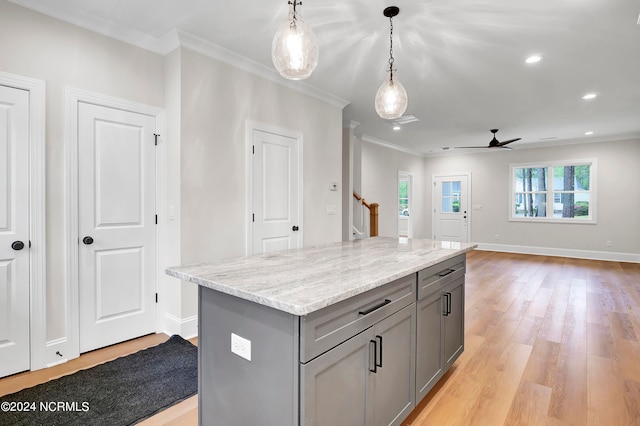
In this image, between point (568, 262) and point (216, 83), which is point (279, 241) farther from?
point (568, 262)

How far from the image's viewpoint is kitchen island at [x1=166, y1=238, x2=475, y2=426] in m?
1.14

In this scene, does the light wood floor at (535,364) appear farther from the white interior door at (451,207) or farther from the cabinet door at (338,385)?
the white interior door at (451,207)

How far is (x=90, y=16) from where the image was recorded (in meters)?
2.49

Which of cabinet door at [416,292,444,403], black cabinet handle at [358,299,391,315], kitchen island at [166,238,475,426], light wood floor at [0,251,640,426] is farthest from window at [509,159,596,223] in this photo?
black cabinet handle at [358,299,391,315]

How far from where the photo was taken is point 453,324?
2.29m

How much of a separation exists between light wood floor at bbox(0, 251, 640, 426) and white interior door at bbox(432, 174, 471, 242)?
Answer: 13.8ft

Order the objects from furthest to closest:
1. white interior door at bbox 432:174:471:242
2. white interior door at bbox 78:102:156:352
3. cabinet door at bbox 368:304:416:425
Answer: white interior door at bbox 432:174:471:242, white interior door at bbox 78:102:156:352, cabinet door at bbox 368:304:416:425

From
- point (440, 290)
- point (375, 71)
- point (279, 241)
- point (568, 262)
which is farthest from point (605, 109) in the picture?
point (279, 241)

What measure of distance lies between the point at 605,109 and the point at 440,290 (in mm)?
4989

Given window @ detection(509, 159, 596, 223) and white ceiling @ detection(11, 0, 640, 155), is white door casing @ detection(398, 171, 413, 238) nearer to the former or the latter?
window @ detection(509, 159, 596, 223)

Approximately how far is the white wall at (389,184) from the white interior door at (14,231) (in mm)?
5673

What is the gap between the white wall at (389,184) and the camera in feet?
23.7

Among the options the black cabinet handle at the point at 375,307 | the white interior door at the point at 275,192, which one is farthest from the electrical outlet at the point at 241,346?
the white interior door at the point at 275,192

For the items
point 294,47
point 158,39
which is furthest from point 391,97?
point 158,39
